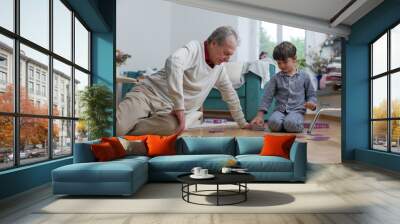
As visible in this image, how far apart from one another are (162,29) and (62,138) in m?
3.02

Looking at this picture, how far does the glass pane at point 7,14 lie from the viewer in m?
4.70

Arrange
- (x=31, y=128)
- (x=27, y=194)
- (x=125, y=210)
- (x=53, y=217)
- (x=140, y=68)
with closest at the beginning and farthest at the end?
(x=53, y=217) < (x=125, y=210) < (x=27, y=194) < (x=31, y=128) < (x=140, y=68)

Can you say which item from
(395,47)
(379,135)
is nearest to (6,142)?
(395,47)

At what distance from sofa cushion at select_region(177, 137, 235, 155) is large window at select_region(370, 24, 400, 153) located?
330cm

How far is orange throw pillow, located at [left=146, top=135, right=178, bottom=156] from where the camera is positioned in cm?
653

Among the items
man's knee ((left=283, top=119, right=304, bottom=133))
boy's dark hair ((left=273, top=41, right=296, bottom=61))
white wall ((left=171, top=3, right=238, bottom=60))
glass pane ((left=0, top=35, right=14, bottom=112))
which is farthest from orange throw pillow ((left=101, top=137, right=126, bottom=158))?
boy's dark hair ((left=273, top=41, right=296, bottom=61))

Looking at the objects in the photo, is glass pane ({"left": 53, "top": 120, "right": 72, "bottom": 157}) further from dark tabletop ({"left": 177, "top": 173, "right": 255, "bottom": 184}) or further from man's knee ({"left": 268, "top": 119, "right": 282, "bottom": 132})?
man's knee ({"left": 268, "top": 119, "right": 282, "bottom": 132})

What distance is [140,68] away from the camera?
814cm

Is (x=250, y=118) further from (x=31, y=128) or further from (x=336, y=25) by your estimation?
(x=31, y=128)

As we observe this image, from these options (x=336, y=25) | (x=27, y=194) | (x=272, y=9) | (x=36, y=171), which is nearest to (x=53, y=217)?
(x=27, y=194)

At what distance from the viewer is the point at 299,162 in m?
5.95

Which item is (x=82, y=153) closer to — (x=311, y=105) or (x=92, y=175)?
(x=92, y=175)

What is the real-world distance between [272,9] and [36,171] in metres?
5.47

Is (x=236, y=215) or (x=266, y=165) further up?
(x=266, y=165)
